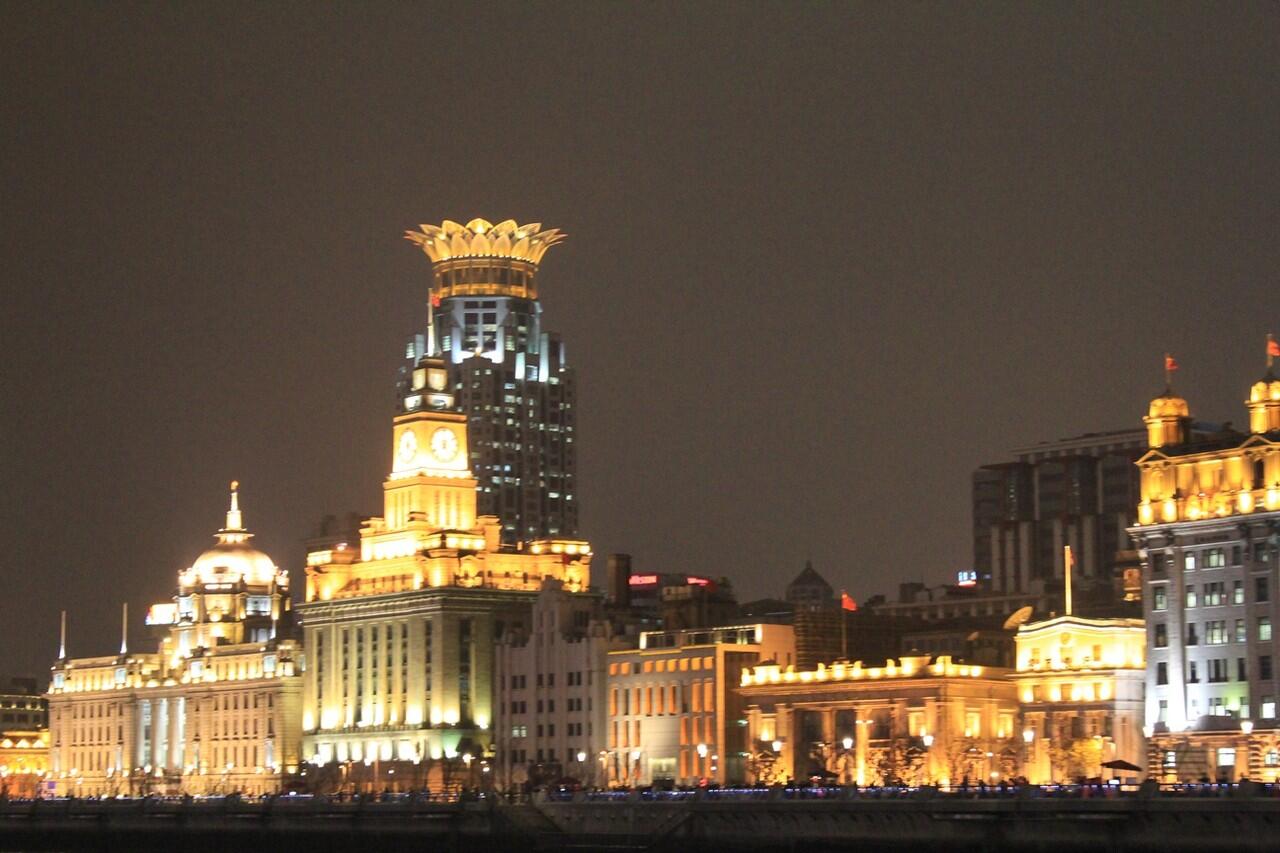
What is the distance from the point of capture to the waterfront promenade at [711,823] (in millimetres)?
125688

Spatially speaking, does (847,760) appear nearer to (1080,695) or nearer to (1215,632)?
(1080,695)

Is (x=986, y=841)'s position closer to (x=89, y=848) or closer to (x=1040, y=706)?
(x=1040, y=706)

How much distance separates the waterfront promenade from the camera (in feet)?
412

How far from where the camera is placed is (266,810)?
602 ft

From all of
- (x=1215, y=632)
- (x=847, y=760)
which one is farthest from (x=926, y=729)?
(x=1215, y=632)

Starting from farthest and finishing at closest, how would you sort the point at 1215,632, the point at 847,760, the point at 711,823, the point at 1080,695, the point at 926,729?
the point at 847,760 → the point at 926,729 → the point at 1080,695 → the point at 1215,632 → the point at 711,823

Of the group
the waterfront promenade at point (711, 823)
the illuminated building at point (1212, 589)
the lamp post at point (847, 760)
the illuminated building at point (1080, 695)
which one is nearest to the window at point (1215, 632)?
the illuminated building at point (1212, 589)

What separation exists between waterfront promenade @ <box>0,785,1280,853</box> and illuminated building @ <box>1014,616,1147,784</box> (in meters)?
34.1

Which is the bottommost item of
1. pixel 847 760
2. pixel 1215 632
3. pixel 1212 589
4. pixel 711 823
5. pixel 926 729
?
pixel 711 823

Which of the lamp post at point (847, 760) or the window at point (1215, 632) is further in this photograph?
the lamp post at point (847, 760)

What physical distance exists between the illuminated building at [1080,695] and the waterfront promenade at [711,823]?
112 feet

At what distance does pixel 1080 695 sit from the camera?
185125 millimetres

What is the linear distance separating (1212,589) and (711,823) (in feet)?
142

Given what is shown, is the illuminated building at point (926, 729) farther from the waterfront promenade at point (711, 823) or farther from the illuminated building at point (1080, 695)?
the waterfront promenade at point (711, 823)
